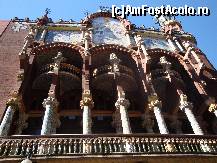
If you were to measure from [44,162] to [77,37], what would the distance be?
1185 centimetres

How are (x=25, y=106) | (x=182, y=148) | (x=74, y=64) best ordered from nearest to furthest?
(x=182, y=148) → (x=25, y=106) → (x=74, y=64)

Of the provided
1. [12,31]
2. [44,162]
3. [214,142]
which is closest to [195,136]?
[214,142]

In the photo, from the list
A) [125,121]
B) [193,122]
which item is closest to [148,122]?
[193,122]

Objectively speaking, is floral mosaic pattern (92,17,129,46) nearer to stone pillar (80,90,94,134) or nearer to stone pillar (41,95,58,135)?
stone pillar (80,90,94,134)

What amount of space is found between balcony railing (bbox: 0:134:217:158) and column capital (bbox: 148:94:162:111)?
9.13 ft

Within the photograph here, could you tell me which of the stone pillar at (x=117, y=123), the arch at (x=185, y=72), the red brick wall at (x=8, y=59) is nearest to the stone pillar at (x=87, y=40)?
the arch at (x=185, y=72)

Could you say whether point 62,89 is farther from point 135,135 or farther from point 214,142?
point 214,142

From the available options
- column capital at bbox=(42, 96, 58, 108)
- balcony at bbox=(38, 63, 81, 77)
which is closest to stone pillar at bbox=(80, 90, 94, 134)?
column capital at bbox=(42, 96, 58, 108)

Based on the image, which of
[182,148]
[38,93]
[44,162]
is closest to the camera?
[44,162]

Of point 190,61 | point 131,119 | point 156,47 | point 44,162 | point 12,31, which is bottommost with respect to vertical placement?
point 44,162

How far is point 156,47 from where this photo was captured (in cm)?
2192

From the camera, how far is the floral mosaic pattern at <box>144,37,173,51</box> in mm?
22109

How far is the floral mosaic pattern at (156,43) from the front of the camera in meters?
22.1

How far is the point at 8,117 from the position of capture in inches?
570
